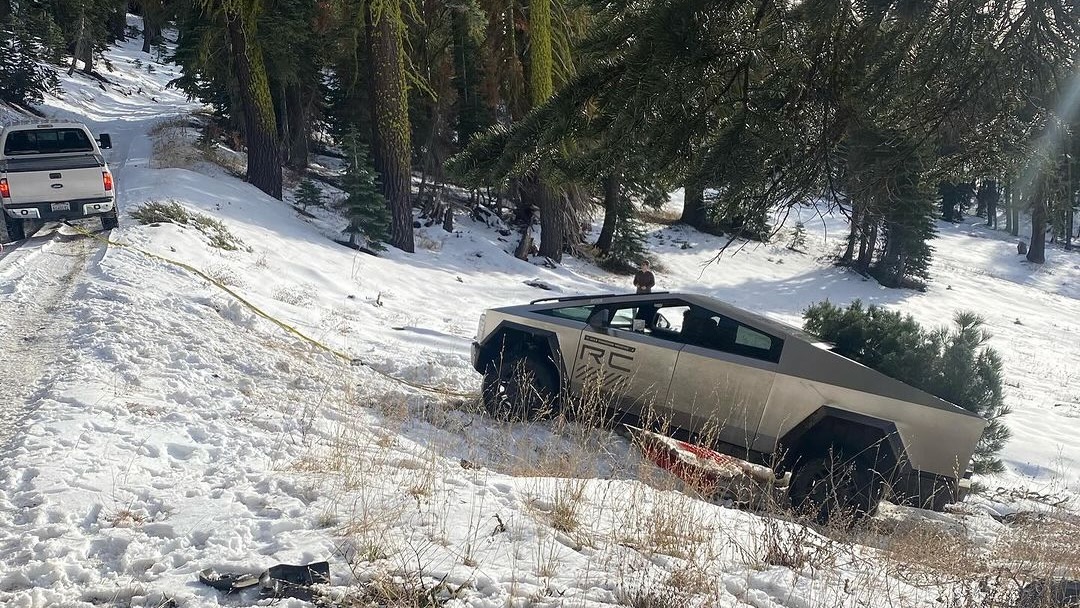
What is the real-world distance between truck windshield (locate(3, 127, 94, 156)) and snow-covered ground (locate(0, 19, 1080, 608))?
70.5 inches

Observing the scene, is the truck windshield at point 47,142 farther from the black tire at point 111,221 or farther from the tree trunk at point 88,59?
the tree trunk at point 88,59

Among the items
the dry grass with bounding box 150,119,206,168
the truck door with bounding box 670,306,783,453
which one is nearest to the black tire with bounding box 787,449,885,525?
the truck door with bounding box 670,306,783,453

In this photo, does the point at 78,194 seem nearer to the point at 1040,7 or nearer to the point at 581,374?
the point at 581,374

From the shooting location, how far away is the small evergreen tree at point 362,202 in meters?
18.1

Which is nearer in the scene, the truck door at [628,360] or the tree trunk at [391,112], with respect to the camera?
the truck door at [628,360]

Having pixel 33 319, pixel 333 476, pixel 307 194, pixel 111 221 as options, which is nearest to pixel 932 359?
pixel 333 476

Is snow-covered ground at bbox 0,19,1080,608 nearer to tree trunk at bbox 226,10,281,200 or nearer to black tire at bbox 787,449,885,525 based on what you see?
black tire at bbox 787,449,885,525

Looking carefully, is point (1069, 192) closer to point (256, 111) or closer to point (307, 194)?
point (307, 194)

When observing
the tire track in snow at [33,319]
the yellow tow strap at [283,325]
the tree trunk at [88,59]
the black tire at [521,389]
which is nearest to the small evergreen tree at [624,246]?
the yellow tow strap at [283,325]

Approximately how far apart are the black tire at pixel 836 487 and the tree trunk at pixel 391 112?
14.3m

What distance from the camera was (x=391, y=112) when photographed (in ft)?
61.7

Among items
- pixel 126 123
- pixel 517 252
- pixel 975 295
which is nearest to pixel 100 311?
pixel 517 252

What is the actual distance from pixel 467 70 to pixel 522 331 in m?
17.9

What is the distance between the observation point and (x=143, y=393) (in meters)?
6.58
